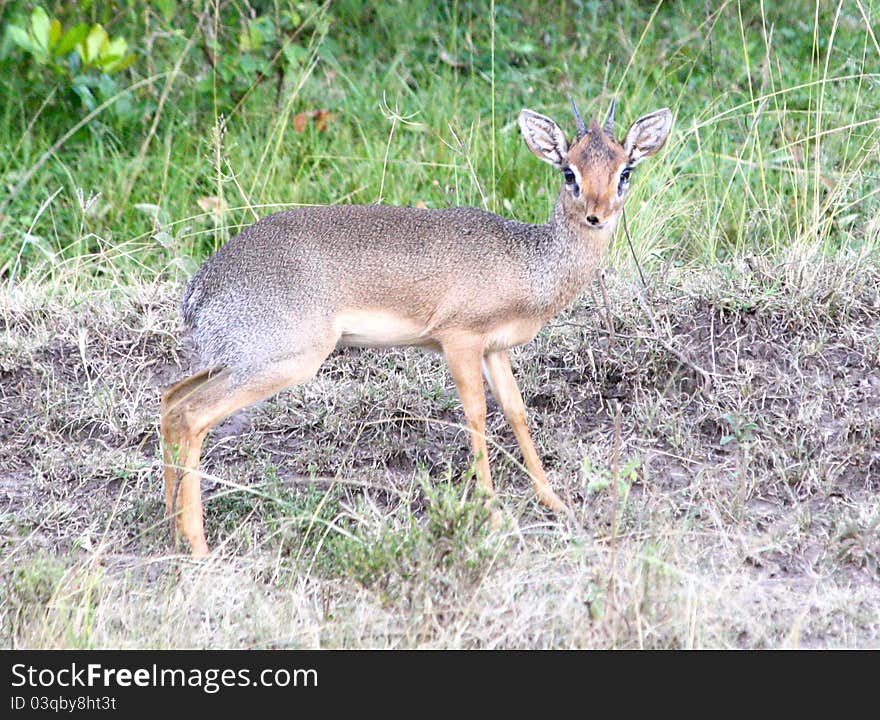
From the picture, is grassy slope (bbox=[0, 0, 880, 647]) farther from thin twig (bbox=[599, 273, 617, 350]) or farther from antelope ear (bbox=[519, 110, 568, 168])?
antelope ear (bbox=[519, 110, 568, 168])

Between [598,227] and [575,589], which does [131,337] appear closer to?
[598,227]

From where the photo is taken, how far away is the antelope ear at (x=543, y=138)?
496 centimetres

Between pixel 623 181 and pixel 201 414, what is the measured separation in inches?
63.3

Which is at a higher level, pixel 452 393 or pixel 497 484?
pixel 452 393

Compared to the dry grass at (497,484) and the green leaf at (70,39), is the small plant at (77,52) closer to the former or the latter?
the green leaf at (70,39)

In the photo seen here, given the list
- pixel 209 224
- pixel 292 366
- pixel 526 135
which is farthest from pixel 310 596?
pixel 209 224

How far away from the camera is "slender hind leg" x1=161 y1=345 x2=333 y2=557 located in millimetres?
4727

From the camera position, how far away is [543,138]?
500 centimetres

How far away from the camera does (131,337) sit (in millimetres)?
6023

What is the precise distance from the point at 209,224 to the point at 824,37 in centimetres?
358

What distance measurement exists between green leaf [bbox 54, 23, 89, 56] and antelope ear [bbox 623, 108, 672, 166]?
295 centimetres

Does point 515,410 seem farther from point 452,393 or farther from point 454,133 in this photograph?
point 454,133

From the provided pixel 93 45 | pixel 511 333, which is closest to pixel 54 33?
pixel 93 45

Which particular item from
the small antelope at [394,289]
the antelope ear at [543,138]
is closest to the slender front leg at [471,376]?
the small antelope at [394,289]
